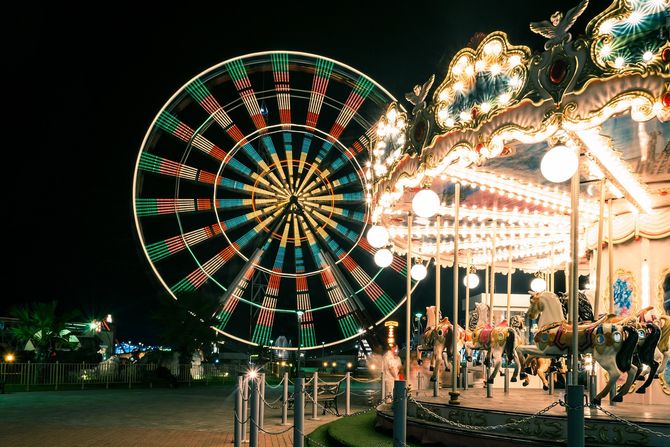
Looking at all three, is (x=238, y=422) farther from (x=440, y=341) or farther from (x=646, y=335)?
(x=646, y=335)

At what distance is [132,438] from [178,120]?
47.2 ft

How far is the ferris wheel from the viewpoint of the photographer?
23.7m

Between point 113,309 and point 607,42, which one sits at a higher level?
point 607,42

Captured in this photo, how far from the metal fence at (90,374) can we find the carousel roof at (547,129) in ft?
54.3

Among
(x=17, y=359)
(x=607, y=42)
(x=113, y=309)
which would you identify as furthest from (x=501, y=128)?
(x=113, y=309)

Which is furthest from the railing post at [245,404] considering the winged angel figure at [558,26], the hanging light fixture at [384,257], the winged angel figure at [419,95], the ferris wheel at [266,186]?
the ferris wheel at [266,186]

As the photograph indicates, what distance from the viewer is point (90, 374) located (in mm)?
27094

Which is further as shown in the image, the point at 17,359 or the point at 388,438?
the point at 17,359

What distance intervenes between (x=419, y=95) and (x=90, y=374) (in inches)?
852

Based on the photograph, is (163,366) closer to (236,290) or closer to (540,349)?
(236,290)

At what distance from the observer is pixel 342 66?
24.4 meters

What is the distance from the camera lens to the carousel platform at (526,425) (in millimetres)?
6730

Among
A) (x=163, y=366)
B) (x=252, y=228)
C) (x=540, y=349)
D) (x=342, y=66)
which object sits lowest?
(x=163, y=366)

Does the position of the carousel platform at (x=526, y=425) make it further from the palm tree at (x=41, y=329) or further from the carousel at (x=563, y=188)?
the palm tree at (x=41, y=329)
